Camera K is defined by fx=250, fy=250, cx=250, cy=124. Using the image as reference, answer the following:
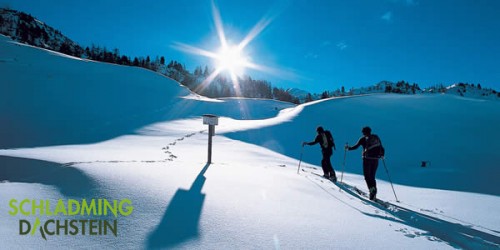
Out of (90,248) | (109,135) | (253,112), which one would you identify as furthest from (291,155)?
(253,112)

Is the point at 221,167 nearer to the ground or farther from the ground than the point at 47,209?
nearer to the ground

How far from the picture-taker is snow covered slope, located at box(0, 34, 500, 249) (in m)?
3.17

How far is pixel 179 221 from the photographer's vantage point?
3.23m

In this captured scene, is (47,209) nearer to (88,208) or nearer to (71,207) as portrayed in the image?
(71,207)

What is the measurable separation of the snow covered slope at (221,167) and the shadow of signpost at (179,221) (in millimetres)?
21

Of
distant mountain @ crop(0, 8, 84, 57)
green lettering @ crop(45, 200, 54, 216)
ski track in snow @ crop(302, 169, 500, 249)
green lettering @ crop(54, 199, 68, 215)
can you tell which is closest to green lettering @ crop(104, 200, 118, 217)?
green lettering @ crop(54, 199, 68, 215)

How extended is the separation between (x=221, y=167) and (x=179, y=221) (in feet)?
14.3

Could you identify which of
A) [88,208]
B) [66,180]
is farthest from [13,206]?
[66,180]

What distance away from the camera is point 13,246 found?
2324 mm

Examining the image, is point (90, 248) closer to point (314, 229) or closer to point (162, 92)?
point (314, 229)

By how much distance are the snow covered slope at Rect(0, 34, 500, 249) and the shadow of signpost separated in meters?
0.02

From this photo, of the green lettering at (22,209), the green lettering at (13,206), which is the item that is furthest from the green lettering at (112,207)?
the green lettering at (13,206)

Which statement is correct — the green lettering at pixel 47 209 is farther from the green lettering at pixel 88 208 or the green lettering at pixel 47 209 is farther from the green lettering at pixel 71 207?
the green lettering at pixel 88 208

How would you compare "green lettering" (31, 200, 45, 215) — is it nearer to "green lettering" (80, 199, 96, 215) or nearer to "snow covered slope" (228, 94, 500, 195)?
"green lettering" (80, 199, 96, 215)
